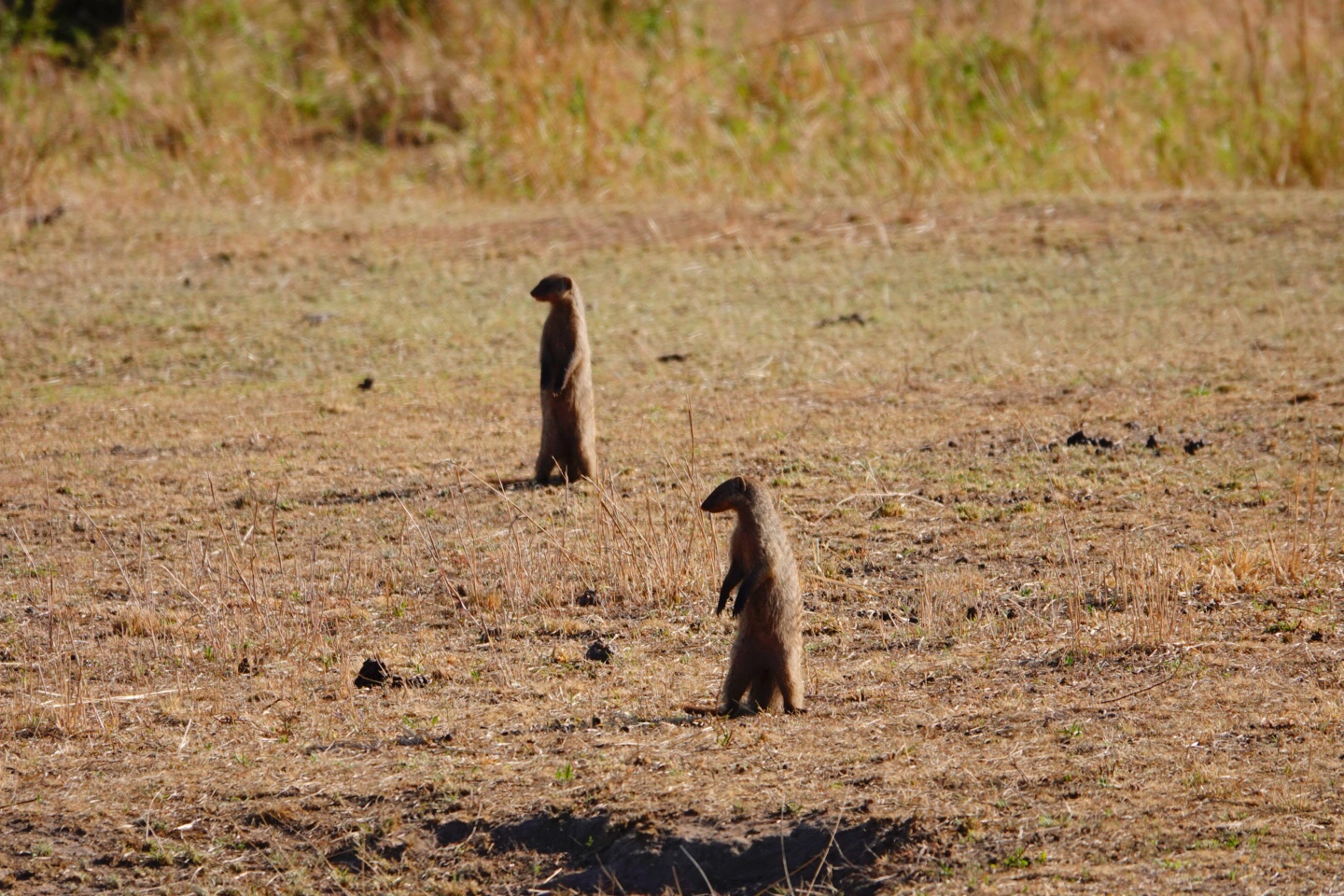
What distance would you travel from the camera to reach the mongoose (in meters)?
7.43

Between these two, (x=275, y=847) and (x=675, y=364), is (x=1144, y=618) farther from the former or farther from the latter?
(x=675, y=364)

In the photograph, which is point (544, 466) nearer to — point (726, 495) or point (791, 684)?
point (726, 495)

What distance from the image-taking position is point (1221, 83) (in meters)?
15.5

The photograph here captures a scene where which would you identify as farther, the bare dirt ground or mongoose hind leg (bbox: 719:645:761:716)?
mongoose hind leg (bbox: 719:645:761:716)

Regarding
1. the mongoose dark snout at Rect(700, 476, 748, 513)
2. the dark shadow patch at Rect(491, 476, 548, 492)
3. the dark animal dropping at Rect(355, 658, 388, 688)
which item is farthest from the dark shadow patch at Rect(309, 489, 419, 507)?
the mongoose dark snout at Rect(700, 476, 748, 513)

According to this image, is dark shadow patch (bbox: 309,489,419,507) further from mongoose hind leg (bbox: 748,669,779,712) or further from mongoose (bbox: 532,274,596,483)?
mongoose hind leg (bbox: 748,669,779,712)

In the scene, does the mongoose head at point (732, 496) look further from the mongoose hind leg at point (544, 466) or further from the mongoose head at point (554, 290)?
the mongoose head at point (554, 290)

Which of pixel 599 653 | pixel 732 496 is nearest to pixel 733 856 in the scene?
pixel 732 496

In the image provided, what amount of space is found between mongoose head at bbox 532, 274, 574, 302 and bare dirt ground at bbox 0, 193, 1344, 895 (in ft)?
2.71

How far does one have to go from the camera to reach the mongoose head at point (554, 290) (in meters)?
7.60

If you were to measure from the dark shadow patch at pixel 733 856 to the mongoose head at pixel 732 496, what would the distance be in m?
1.19

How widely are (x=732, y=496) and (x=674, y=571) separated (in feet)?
3.04

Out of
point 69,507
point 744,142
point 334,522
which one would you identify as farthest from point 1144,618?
point 744,142

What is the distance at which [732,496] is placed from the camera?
203 inches
